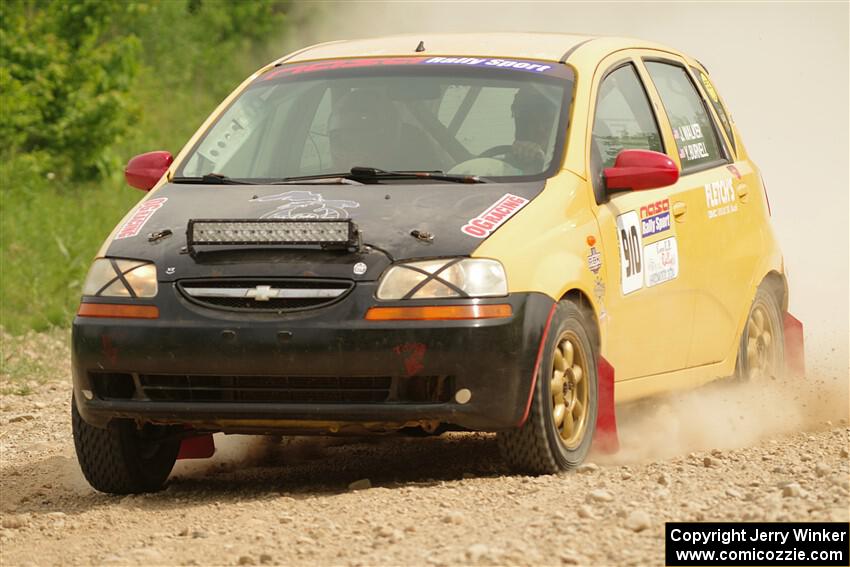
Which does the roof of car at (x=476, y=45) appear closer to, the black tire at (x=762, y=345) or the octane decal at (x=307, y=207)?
the octane decal at (x=307, y=207)

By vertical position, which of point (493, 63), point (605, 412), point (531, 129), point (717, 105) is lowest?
point (605, 412)

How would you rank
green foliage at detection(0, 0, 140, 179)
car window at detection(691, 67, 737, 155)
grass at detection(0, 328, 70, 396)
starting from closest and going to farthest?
car window at detection(691, 67, 737, 155), grass at detection(0, 328, 70, 396), green foliage at detection(0, 0, 140, 179)

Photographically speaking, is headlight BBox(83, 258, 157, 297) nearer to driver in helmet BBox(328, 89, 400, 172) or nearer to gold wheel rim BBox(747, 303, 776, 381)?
driver in helmet BBox(328, 89, 400, 172)

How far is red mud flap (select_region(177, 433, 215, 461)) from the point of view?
26.3 feet

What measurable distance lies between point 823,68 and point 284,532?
16170 mm

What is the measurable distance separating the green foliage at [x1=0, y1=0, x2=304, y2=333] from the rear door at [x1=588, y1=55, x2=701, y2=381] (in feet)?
20.2

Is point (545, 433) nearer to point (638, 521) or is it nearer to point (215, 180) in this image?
point (638, 521)

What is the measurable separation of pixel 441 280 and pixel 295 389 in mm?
688

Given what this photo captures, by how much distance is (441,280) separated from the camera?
6902 mm

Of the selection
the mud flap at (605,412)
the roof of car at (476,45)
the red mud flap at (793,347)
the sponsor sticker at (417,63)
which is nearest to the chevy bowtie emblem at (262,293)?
the mud flap at (605,412)

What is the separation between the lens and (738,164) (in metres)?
9.63

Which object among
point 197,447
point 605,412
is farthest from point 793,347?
point 197,447

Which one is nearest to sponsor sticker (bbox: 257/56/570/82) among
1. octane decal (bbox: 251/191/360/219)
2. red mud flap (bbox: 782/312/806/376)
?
octane decal (bbox: 251/191/360/219)

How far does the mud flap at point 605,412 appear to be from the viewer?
7719mm
